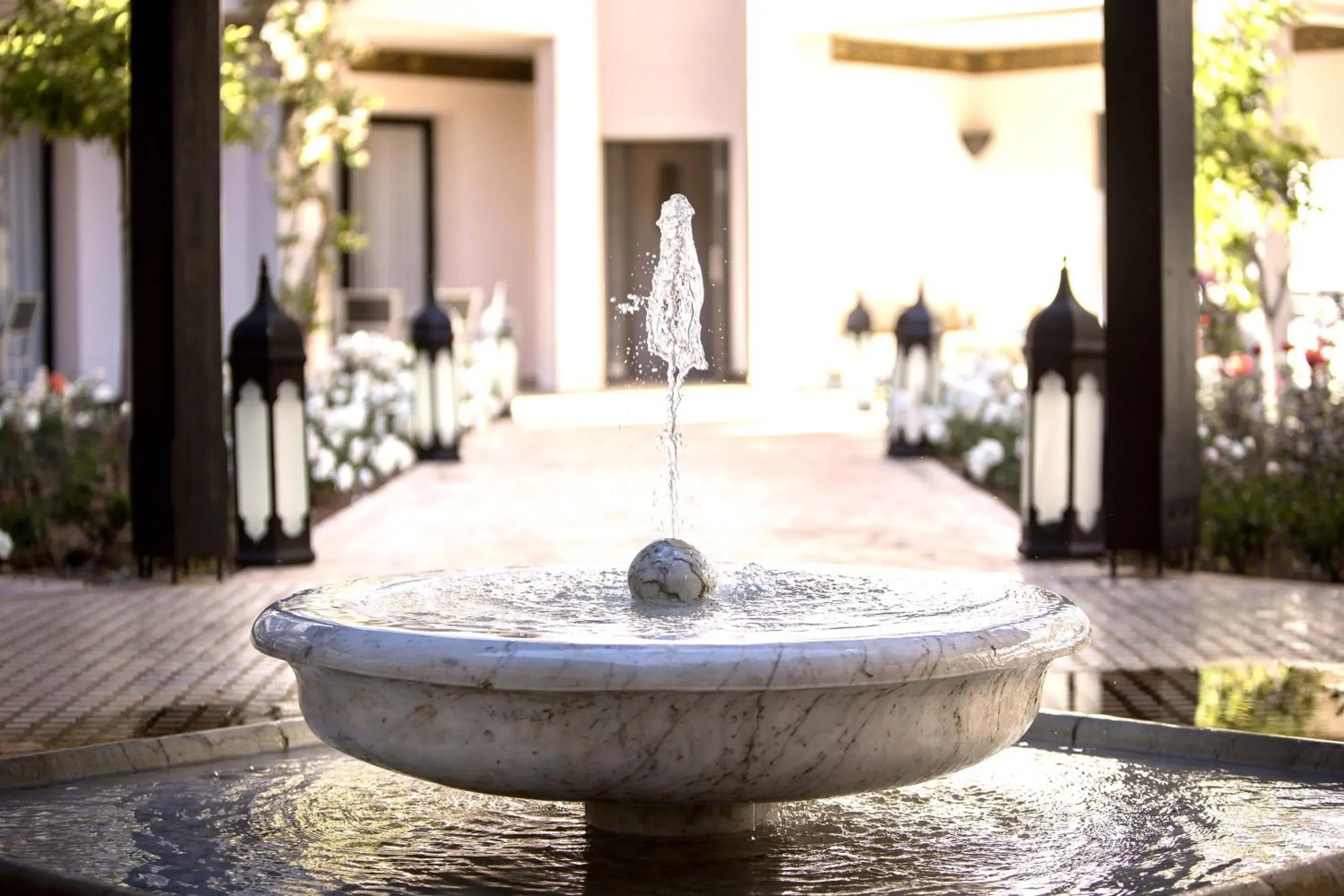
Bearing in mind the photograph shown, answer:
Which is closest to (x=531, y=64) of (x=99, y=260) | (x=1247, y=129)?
(x=99, y=260)

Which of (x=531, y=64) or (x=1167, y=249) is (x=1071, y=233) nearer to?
(x=531, y=64)

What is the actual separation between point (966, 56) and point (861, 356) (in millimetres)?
5586

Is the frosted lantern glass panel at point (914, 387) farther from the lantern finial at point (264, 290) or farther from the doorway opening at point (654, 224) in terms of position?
the doorway opening at point (654, 224)

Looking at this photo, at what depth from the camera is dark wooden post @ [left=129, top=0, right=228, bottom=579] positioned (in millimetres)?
7348

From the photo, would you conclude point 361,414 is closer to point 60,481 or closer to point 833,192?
point 60,481

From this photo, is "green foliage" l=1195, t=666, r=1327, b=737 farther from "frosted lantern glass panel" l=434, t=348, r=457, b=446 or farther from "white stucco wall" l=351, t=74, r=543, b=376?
"white stucco wall" l=351, t=74, r=543, b=376

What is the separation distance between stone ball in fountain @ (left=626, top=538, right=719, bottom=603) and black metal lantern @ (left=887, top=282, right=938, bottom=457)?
346 inches

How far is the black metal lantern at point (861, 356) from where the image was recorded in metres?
16.6

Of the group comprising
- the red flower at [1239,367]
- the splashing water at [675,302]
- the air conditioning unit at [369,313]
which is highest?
the air conditioning unit at [369,313]

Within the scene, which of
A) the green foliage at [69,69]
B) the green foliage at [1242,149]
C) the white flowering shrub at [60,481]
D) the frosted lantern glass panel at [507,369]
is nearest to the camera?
the white flowering shrub at [60,481]

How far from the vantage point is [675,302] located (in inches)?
178

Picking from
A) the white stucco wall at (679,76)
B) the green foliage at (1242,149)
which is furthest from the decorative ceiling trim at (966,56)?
the green foliage at (1242,149)

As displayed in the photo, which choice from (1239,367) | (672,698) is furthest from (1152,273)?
(672,698)

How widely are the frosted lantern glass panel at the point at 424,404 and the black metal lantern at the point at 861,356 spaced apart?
16.5 feet
